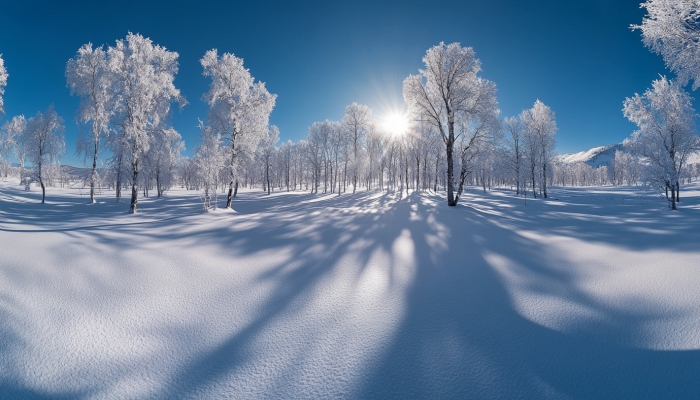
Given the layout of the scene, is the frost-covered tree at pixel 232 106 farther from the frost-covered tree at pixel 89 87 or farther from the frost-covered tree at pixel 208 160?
the frost-covered tree at pixel 89 87

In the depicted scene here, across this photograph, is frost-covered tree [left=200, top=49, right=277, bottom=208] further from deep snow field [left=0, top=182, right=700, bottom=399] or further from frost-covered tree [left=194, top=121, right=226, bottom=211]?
deep snow field [left=0, top=182, right=700, bottom=399]

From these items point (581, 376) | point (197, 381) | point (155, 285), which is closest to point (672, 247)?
point (581, 376)

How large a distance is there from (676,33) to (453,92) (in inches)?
355

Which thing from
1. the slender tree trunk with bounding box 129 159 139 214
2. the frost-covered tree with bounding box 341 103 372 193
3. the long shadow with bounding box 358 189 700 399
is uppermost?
the frost-covered tree with bounding box 341 103 372 193

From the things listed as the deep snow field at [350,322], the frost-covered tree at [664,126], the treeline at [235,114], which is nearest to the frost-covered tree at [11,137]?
the treeline at [235,114]

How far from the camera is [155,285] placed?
13.6 feet

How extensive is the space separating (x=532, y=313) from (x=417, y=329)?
5.40 ft

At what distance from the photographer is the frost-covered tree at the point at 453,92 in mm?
14820

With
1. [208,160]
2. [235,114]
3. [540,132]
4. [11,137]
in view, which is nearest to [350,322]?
[208,160]

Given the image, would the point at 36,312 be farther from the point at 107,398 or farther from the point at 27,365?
the point at 107,398

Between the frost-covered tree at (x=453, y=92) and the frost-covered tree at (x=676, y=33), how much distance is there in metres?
7.53

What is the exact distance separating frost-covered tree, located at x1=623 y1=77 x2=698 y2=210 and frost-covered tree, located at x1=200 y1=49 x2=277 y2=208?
91.7 feet

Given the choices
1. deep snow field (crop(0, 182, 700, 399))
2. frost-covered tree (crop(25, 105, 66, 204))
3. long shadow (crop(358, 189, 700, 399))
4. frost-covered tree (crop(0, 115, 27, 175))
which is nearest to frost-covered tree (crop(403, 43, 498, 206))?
deep snow field (crop(0, 182, 700, 399))

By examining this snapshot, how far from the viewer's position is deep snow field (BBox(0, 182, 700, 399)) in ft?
7.39
